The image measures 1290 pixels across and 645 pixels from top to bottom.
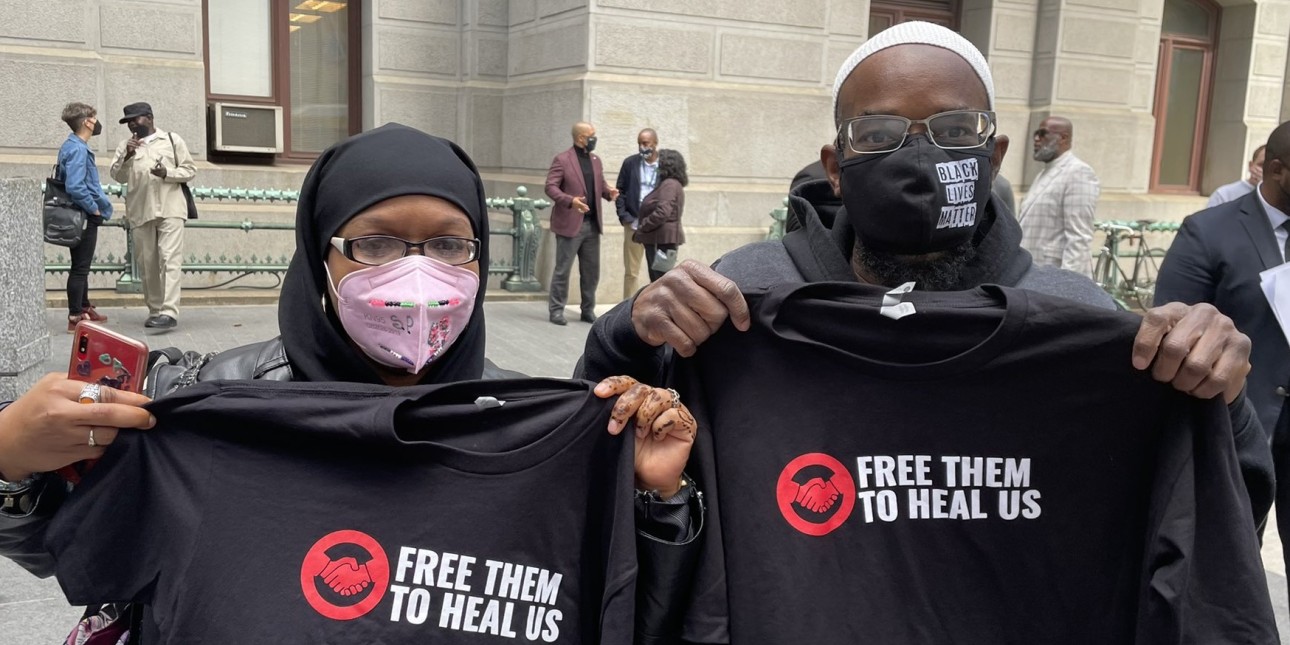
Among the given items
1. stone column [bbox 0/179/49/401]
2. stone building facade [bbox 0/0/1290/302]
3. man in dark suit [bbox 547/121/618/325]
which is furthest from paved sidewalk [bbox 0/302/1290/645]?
stone building facade [bbox 0/0/1290/302]

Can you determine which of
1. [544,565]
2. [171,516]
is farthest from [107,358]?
[544,565]

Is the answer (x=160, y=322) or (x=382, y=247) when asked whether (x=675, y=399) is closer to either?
(x=382, y=247)

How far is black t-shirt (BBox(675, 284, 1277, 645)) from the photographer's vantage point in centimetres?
194

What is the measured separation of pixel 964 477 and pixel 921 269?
1.57 feet

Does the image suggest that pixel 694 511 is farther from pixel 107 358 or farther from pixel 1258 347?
pixel 1258 347

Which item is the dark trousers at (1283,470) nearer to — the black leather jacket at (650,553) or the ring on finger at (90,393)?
the black leather jacket at (650,553)

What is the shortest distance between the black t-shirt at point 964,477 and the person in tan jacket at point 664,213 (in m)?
8.99

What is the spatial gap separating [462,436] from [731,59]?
39.8 feet

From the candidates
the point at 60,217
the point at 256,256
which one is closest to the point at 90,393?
the point at 60,217

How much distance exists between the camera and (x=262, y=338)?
9.46 m

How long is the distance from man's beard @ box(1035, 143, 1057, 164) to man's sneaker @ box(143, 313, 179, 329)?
7.68 m

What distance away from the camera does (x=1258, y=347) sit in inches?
156

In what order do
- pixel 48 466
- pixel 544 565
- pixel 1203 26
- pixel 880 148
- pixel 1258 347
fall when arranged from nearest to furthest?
pixel 48 466
pixel 544 565
pixel 880 148
pixel 1258 347
pixel 1203 26

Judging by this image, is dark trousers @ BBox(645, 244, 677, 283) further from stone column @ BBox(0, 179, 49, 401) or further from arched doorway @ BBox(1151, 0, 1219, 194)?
arched doorway @ BBox(1151, 0, 1219, 194)
